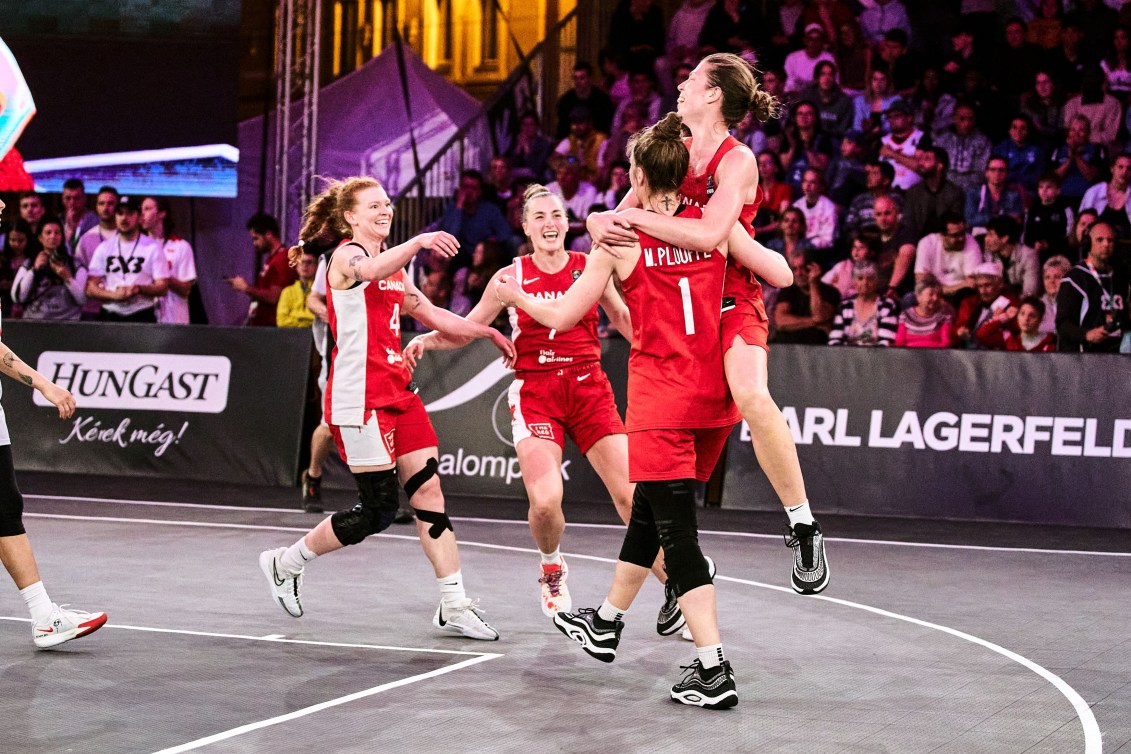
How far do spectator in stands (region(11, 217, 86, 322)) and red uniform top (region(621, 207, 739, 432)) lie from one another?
36.9ft

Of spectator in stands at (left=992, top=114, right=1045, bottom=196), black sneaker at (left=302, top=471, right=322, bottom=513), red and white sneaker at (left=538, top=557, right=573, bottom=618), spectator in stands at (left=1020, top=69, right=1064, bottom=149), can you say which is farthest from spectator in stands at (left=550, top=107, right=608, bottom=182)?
red and white sneaker at (left=538, top=557, right=573, bottom=618)

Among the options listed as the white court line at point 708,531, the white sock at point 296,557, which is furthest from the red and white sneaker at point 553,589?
the white court line at point 708,531

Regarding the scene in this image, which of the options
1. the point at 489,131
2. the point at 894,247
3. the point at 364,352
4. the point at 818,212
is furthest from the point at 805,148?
the point at 364,352

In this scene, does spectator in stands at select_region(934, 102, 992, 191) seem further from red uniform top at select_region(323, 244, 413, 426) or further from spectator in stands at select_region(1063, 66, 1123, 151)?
red uniform top at select_region(323, 244, 413, 426)

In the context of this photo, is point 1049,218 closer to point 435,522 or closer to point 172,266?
point 435,522

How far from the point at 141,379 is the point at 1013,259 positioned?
316 inches

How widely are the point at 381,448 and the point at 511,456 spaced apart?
5.52 metres

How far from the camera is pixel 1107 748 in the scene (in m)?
4.75

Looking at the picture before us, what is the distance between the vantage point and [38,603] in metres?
5.94

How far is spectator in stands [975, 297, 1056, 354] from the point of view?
477 inches

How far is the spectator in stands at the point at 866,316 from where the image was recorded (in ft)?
41.6

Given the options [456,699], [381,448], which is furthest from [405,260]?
[456,699]

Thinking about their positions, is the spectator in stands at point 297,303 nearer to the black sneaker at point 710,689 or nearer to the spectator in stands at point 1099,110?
the spectator in stands at point 1099,110

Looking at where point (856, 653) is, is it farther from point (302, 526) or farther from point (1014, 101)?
point (1014, 101)
